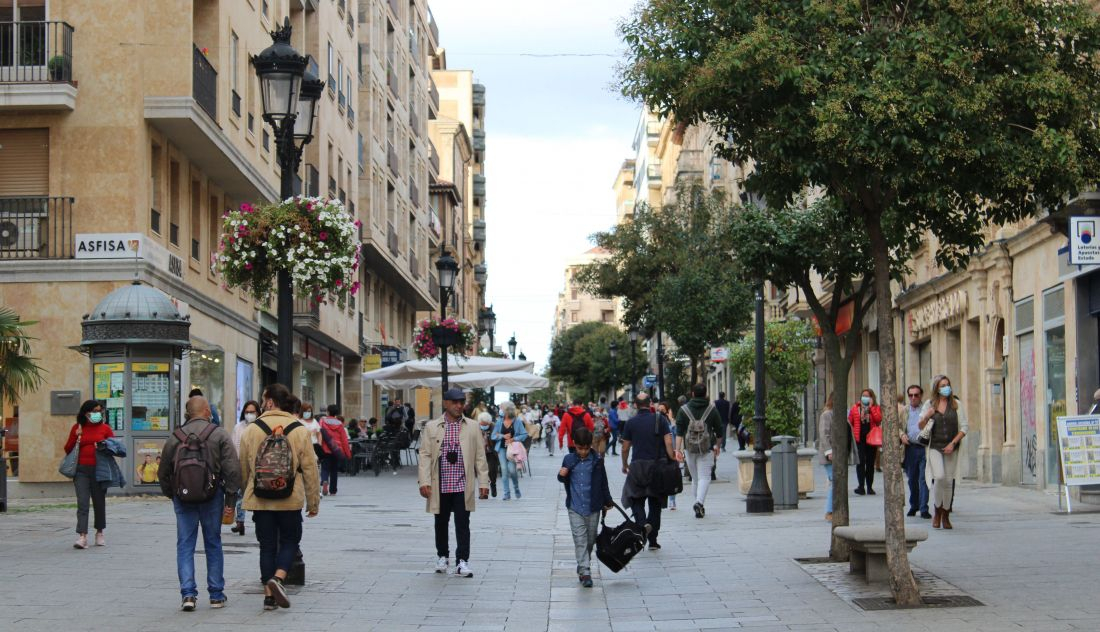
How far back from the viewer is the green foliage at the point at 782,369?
98.4 feet

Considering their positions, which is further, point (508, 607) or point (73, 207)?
point (73, 207)

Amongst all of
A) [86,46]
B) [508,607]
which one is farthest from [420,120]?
[508,607]

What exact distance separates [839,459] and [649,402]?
9.24ft

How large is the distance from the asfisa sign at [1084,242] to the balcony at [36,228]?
52.9 feet

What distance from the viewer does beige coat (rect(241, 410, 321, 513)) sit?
11242 millimetres

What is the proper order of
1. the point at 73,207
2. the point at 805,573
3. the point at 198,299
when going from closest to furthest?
the point at 805,573 → the point at 73,207 → the point at 198,299

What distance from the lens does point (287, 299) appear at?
45.8 feet

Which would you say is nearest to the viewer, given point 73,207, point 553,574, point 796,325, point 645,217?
point 553,574

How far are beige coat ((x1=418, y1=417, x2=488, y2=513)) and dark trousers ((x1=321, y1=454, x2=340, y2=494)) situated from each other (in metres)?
13.1

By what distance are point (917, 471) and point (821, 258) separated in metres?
4.95

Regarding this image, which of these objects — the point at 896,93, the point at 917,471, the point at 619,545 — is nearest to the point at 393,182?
the point at 917,471

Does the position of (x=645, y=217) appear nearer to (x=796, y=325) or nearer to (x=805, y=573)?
(x=796, y=325)

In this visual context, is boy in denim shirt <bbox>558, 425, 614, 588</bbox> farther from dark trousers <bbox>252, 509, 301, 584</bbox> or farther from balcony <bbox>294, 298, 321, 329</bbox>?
balcony <bbox>294, 298, 321, 329</bbox>

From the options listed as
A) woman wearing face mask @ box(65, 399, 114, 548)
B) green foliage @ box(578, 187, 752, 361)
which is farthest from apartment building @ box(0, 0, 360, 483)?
green foliage @ box(578, 187, 752, 361)
